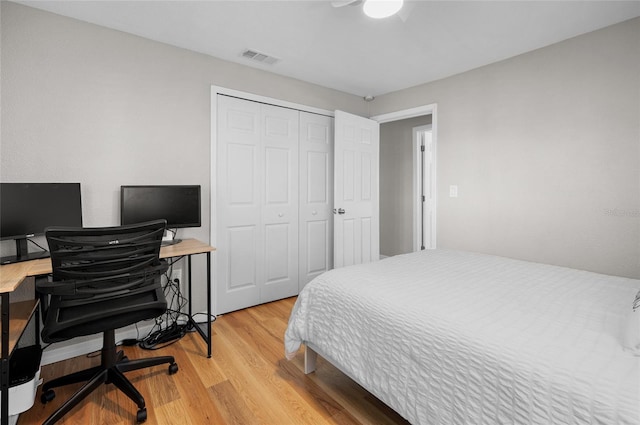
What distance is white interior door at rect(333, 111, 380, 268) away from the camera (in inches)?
140

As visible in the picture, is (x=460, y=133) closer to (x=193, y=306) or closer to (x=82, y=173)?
(x=193, y=306)

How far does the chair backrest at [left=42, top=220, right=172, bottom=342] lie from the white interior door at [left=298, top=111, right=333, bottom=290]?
1914 mm

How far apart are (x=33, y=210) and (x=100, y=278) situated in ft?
2.59

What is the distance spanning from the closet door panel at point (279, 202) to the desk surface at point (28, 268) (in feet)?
3.54

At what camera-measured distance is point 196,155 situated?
9.09ft

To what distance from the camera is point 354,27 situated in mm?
2342

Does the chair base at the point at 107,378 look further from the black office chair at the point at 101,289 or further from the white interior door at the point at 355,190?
the white interior door at the point at 355,190

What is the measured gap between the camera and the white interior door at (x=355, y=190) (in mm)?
3564

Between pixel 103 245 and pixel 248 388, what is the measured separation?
3.76ft

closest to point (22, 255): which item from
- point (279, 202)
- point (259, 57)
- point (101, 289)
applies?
point (101, 289)

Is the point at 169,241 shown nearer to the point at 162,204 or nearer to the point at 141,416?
the point at 162,204

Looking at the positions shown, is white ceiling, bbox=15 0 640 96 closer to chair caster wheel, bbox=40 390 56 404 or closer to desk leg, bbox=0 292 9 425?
desk leg, bbox=0 292 9 425

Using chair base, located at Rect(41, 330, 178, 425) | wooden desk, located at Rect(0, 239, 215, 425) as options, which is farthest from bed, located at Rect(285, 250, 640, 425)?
wooden desk, located at Rect(0, 239, 215, 425)

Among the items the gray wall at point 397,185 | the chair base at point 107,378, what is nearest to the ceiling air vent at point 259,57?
the chair base at point 107,378
